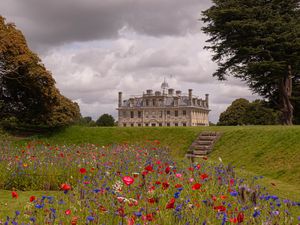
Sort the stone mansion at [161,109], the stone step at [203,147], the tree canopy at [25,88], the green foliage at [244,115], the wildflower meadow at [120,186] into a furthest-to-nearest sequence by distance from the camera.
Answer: the stone mansion at [161,109], the green foliage at [244,115], the tree canopy at [25,88], the stone step at [203,147], the wildflower meadow at [120,186]

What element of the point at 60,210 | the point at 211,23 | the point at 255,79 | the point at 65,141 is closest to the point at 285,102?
the point at 255,79

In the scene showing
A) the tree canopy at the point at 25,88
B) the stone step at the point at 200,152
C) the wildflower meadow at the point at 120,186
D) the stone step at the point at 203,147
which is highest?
the tree canopy at the point at 25,88

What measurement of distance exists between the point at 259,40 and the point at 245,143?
11605 mm

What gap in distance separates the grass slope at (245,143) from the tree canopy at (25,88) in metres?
1.43

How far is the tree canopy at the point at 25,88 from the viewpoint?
22953 mm

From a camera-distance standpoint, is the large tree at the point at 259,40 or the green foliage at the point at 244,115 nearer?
the large tree at the point at 259,40

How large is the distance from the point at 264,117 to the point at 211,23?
3046cm

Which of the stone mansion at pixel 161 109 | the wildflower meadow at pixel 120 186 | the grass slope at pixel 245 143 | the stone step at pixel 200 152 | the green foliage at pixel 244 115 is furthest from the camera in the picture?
the stone mansion at pixel 161 109

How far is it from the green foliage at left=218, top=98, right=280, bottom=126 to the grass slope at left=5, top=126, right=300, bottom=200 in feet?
108

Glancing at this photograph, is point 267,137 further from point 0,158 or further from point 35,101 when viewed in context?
point 35,101

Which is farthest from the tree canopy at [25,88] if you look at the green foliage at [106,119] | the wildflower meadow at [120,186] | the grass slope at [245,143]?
the green foliage at [106,119]

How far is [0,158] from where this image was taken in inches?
418

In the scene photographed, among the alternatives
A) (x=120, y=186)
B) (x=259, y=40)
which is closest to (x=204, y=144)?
(x=259, y=40)

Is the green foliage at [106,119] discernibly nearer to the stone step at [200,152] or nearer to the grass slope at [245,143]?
the grass slope at [245,143]
